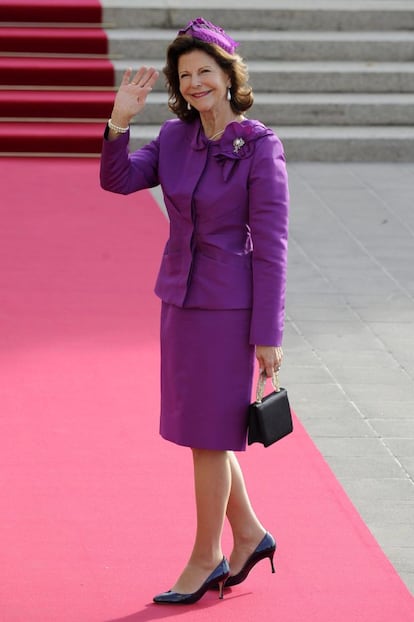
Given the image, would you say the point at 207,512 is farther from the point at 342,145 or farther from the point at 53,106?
the point at 53,106

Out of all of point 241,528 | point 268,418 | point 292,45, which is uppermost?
point 268,418

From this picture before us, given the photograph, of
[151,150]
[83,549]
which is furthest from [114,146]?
[83,549]

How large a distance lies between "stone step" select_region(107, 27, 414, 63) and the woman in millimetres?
8154

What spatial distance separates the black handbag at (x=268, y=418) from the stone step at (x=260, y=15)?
8721 millimetres

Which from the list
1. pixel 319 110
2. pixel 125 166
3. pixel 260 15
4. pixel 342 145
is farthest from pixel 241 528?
pixel 260 15

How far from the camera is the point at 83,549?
4.53 meters

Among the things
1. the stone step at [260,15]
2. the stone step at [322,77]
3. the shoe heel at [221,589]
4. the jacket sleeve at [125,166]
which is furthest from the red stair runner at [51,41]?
the shoe heel at [221,589]

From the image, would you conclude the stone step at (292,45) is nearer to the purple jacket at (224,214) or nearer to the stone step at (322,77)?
the stone step at (322,77)

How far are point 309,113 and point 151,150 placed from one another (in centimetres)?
768

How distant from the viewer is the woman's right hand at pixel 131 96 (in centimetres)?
398

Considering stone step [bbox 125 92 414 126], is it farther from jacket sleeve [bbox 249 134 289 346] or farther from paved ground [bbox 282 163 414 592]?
jacket sleeve [bbox 249 134 289 346]

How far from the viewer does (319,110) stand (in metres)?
11.7

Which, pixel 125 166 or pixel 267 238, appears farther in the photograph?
pixel 125 166

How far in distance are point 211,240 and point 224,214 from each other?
8 cm
